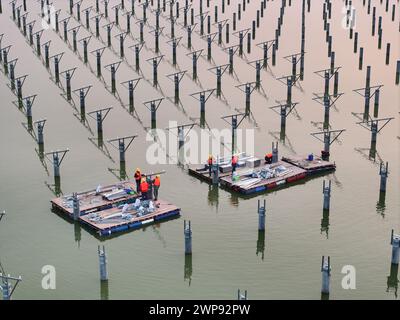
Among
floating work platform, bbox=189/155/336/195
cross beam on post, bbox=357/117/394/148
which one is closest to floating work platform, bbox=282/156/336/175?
floating work platform, bbox=189/155/336/195

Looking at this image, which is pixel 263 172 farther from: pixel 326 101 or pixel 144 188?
pixel 326 101

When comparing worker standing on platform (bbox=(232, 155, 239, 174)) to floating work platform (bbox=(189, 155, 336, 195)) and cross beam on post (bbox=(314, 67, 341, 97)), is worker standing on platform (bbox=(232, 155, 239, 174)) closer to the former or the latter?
floating work platform (bbox=(189, 155, 336, 195))

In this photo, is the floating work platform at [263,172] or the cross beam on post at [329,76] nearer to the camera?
the floating work platform at [263,172]

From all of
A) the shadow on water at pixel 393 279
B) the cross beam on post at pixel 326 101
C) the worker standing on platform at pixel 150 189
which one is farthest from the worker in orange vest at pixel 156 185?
the cross beam on post at pixel 326 101

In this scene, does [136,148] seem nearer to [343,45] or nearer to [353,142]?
[353,142]

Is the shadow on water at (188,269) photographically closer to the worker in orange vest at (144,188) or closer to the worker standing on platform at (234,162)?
the worker in orange vest at (144,188)

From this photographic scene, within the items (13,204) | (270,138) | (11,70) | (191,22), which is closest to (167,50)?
(191,22)

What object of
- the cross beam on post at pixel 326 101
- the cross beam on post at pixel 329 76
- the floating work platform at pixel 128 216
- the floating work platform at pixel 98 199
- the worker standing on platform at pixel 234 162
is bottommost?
the floating work platform at pixel 128 216
